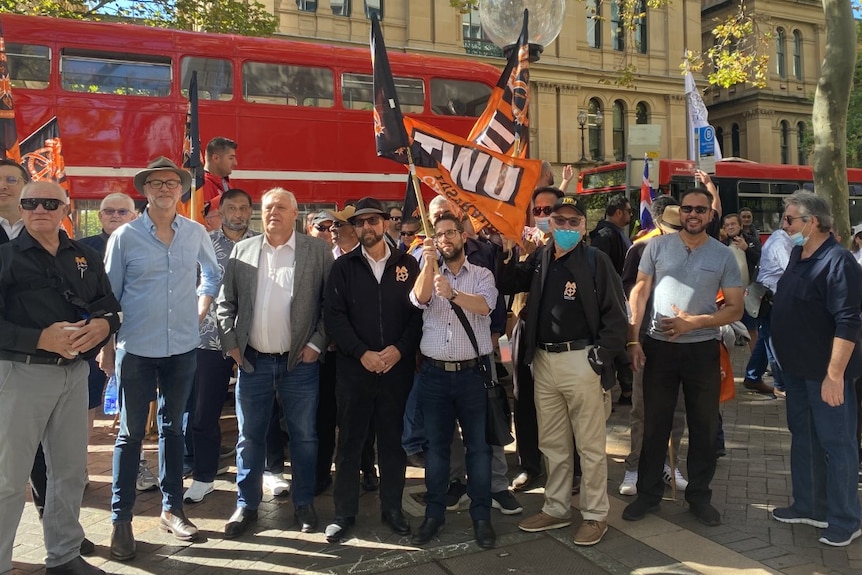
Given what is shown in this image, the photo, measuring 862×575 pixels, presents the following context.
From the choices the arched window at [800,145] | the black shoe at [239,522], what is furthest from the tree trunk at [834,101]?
the arched window at [800,145]

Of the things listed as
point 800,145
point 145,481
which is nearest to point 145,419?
point 145,481

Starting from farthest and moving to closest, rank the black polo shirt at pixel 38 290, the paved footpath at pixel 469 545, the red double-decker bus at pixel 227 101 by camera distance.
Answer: the red double-decker bus at pixel 227 101, the paved footpath at pixel 469 545, the black polo shirt at pixel 38 290

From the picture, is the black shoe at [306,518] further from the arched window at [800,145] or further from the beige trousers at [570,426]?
the arched window at [800,145]

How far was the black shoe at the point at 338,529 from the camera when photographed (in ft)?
13.7

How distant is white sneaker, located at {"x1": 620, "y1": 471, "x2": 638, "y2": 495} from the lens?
16.2 ft

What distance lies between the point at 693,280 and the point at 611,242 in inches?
96.4

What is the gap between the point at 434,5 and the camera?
29.2 m

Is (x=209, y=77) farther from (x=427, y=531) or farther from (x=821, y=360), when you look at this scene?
(x=821, y=360)

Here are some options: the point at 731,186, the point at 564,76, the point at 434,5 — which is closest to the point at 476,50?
the point at 434,5

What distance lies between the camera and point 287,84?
37.0 feet

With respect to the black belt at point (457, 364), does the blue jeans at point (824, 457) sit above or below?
below

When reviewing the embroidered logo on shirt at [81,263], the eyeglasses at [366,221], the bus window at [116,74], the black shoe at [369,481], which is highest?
the bus window at [116,74]

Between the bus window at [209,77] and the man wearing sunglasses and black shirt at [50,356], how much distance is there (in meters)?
7.57

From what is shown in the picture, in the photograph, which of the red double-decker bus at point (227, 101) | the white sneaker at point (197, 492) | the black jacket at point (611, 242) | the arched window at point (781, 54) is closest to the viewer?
the white sneaker at point (197, 492)
